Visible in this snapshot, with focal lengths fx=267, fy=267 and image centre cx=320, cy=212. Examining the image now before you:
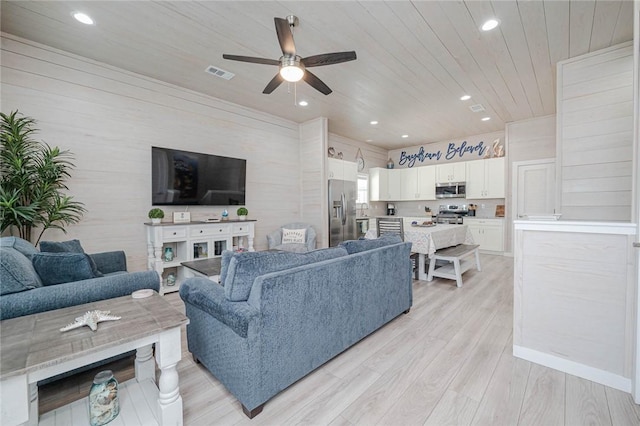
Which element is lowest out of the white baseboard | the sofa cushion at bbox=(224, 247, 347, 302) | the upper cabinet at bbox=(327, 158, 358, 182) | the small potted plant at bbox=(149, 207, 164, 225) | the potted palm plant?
the white baseboard

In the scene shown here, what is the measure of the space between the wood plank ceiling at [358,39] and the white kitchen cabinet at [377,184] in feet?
10.8

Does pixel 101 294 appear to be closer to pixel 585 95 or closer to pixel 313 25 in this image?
pixel 313 25

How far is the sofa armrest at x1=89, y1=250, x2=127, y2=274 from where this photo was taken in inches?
114

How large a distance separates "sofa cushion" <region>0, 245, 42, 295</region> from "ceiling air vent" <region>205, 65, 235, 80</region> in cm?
287

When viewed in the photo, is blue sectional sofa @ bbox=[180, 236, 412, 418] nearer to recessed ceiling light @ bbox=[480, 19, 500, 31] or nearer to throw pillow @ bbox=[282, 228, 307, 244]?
recessed ceiling light @ bbox=[480, 19, 500, 31]

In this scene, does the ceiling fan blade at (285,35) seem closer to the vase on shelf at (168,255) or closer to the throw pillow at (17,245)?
the throw pillow at (17,245)

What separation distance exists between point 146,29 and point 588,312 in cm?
448

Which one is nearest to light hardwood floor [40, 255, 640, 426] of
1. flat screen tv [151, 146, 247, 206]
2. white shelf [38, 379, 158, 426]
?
white shelf [38, 379, 158, 426]

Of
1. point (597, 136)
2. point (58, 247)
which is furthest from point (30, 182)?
point (597, 136)

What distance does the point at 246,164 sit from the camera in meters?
4.83

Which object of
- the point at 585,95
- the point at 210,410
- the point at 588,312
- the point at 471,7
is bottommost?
the point at 210,410

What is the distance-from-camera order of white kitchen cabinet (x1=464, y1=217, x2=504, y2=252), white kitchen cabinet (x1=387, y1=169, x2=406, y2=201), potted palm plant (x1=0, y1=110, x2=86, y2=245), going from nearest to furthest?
potted palm plant (x1=0, y1=110, x2=86, y2=245) → white kitchen cabinet (x1=464, y1=217, x2=504, y2=252) → white kitchen cabinet (x1=387, y1=169, x2=406, y2=201)

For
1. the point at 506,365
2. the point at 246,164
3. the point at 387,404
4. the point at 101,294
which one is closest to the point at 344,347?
the point at 387,404

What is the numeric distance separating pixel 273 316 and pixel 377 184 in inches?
255
